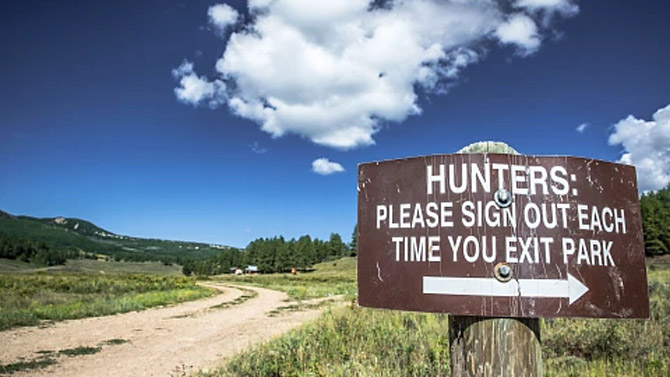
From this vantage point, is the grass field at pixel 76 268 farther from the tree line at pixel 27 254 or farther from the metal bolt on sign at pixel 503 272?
the metal bolt on sign at pixel 503 272

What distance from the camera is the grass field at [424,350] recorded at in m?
4.46

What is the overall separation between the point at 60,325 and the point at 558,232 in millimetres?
14706

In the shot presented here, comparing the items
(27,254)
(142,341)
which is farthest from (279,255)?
(142,341)

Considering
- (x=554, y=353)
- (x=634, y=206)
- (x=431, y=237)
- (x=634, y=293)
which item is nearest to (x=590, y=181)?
(x=634, y=206)

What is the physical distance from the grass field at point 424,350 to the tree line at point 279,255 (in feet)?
284

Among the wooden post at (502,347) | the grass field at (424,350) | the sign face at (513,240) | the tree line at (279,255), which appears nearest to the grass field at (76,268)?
the tree line at (279,255)

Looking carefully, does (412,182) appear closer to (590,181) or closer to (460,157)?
(460,157)

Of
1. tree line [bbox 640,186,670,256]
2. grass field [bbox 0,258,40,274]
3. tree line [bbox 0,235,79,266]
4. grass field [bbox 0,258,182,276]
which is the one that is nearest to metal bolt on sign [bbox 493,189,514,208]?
grass field [bbox 0,258,182,276]

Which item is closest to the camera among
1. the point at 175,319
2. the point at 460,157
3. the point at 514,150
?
the point at 460,157

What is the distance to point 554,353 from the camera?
208 inches

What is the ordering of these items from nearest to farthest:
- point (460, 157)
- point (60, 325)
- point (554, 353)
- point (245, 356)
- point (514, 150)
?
point (460, 157) → point (514, 150) → point (554, 353) → point (245, 356) → point (60, 325)

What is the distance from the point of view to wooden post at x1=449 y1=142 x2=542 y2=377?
2.23 meters

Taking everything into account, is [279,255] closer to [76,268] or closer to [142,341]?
[76,268]

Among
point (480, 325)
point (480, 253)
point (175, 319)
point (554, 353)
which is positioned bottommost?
point (175, 319)
